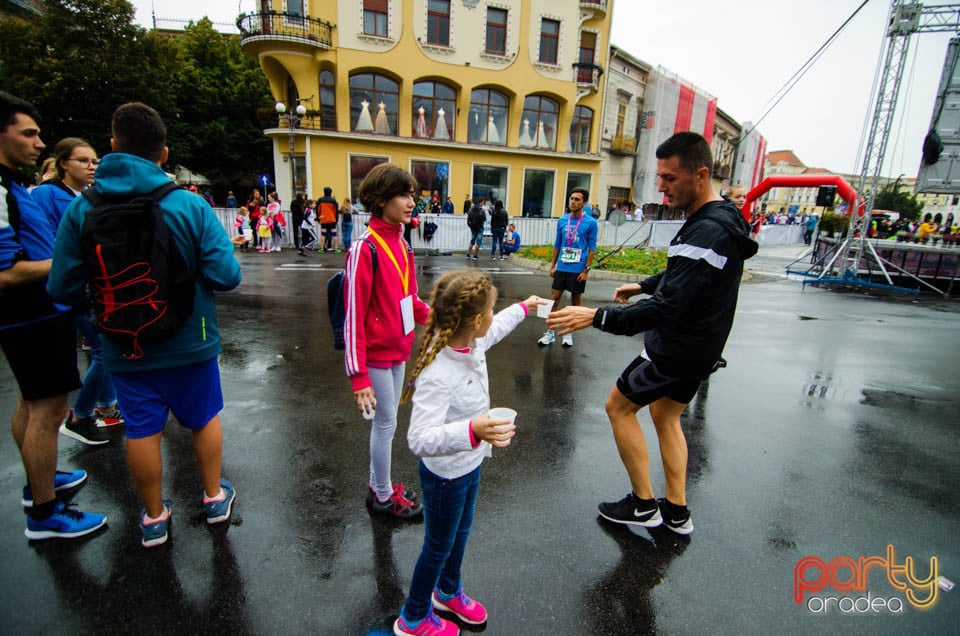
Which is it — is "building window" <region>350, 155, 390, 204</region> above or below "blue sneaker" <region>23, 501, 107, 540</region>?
above

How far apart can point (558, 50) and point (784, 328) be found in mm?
21203

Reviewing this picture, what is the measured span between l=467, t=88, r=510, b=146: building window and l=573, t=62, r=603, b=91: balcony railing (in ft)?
13.9

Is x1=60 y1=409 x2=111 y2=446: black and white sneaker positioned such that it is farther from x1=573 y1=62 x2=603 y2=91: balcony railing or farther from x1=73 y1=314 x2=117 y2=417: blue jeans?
x1=573 y1=62 x2=603 y2=91: balcony railing

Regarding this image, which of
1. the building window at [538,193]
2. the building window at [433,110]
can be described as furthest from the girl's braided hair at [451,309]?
the building window at [538,193]

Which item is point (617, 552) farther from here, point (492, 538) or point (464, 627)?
point (464, 627)

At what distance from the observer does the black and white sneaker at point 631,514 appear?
2809 millimetres

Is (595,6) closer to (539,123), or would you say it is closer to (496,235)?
(539,123)

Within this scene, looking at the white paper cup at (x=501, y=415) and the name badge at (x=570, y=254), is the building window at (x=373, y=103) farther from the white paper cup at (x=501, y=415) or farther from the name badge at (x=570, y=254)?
the white paper cup at (x=501, y=415)

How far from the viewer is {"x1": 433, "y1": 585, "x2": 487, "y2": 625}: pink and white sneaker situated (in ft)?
6.81

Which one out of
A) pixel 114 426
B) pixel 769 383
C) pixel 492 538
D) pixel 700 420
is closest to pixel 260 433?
pixel 114 426

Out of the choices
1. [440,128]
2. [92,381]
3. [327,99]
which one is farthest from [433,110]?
[92,381]

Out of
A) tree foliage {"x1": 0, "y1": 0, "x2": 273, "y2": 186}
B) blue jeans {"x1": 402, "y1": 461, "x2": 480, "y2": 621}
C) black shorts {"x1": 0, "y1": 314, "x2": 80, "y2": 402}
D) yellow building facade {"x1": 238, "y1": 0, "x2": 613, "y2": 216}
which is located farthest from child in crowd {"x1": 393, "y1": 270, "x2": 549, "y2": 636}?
tree foliage {"x1": 0, "y1": 0, "x2": 273, "y2": 186}

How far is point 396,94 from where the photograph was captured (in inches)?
883

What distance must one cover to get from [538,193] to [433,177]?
242 inches
